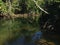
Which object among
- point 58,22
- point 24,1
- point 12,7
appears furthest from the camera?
point 24,1

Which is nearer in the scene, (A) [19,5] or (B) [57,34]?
(B) [57,34]

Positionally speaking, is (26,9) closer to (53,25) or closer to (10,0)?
(10,0)

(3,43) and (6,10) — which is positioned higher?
(3,43)

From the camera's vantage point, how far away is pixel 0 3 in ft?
182

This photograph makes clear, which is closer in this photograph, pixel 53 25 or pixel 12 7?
pixel 53 25

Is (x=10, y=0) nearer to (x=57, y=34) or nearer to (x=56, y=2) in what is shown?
(x=56, y=2)

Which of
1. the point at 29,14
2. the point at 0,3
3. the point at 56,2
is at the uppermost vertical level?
the point at 56,2

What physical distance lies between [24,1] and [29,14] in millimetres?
4787

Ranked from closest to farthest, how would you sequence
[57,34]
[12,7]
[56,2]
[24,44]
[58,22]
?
[24,44]
[57,34]
[58,22]
[56,2]
[12,7]

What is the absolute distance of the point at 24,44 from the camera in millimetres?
23047

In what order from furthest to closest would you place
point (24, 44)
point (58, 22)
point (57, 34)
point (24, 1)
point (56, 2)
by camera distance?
point (24, 1), point (56, 2), point (58, 22), point (57, 34), point (24, 44)

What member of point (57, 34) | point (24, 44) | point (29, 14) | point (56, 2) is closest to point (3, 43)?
point (24, 44)

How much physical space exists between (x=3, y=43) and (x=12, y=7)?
36.2 m

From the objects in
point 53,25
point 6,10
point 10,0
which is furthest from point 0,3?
point 53,25
